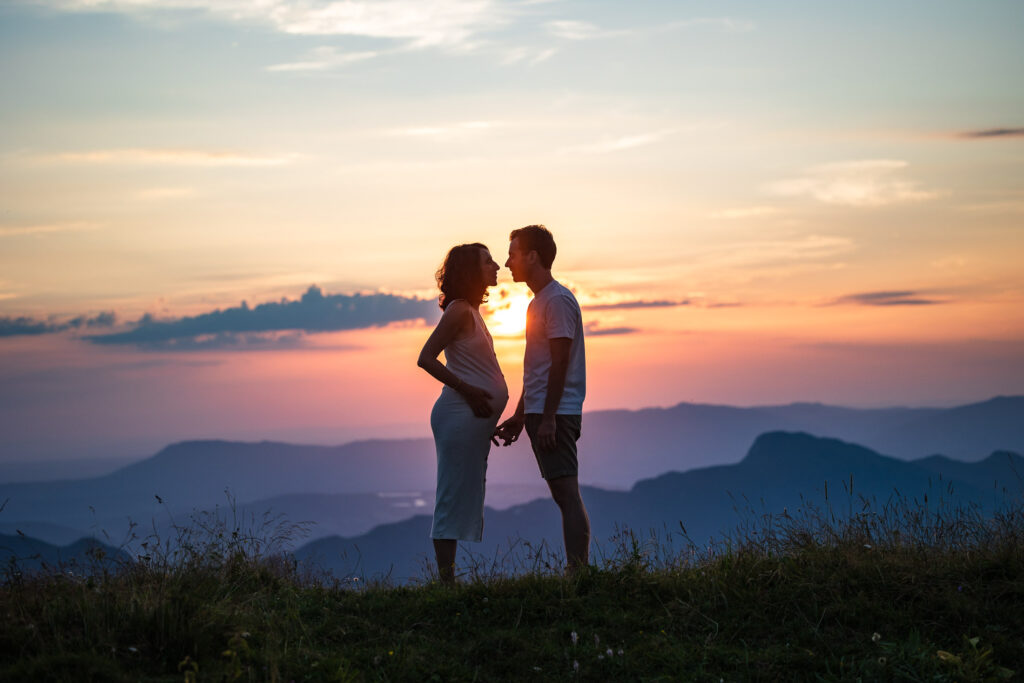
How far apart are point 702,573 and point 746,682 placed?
1.44m

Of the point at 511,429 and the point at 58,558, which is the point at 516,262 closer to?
the point at 511,429

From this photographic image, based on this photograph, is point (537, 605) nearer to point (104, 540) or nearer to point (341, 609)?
point (341, 609)

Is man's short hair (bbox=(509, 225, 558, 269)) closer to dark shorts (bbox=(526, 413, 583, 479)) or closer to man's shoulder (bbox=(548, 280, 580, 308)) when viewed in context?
man's shoulder (bbox=(548, 280, 580, 308))

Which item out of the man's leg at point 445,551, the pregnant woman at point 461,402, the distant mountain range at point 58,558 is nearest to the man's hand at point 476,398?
the pregnant woman at point 461,402

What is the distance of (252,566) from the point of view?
22.1 ft

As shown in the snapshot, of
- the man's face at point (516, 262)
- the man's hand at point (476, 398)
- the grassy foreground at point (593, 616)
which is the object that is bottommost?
the grassy foreground at point (593, 616)

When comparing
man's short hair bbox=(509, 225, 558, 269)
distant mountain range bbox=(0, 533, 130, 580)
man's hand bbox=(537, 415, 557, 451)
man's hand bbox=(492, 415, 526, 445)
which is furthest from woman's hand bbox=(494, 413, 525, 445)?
distant mountain range bbox=(0, 533, 130, 580)

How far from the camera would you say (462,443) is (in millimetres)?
7180

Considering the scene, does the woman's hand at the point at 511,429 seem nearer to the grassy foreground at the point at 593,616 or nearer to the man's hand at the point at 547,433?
the man's hand at the point at 547,433

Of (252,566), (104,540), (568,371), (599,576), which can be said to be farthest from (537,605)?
(104,540)

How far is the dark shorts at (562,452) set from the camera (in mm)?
6828

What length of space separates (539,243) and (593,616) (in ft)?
9.35

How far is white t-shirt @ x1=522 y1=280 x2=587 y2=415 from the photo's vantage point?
6.83m

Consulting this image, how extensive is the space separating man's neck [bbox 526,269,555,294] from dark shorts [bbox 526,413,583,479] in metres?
1.00
